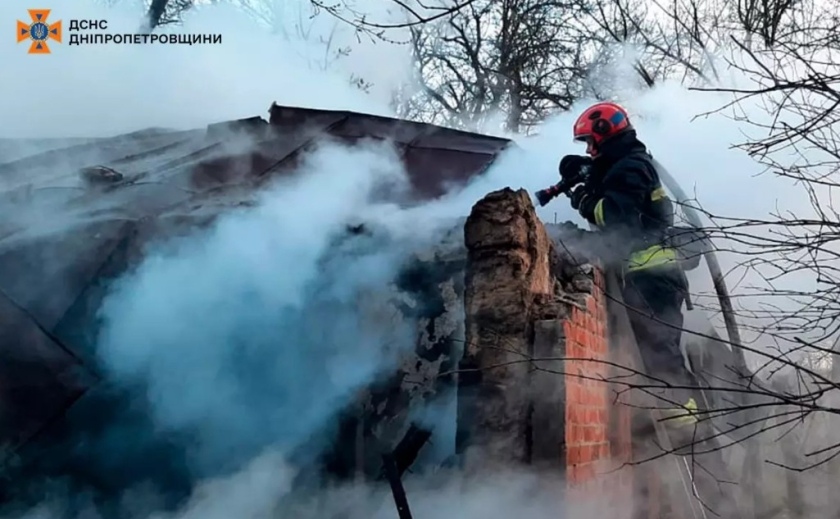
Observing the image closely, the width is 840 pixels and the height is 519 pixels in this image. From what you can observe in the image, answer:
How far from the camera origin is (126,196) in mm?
4707

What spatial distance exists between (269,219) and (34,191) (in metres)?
1.46

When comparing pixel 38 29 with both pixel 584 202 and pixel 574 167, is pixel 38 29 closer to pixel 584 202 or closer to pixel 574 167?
pixel 574 167

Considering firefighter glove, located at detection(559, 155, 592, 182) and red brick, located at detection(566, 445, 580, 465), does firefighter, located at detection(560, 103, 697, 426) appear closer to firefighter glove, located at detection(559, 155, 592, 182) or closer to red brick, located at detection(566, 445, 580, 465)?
firefighter glove, located at detection(559, 155, 592, 182)

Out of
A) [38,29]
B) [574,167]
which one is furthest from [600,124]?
[38,29]

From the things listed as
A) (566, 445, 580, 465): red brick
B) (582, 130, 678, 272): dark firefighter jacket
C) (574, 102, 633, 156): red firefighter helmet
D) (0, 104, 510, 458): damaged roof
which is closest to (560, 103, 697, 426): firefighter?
(582, 130, 678, 272): dark firefighter jacket

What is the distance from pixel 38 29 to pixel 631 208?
6.63 meters

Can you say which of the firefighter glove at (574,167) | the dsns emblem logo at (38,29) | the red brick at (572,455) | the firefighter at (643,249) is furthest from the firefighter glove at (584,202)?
the dsns emblem logo at (38,29)

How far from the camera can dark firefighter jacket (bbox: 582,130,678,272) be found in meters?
4.77

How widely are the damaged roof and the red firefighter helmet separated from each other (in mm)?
829

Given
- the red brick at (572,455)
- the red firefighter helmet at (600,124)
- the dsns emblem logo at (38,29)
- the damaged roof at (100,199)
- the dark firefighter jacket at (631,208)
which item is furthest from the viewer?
the dsns emblem logo at (38,29)

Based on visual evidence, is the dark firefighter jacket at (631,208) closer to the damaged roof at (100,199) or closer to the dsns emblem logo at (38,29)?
the damaged roof at (100,199)

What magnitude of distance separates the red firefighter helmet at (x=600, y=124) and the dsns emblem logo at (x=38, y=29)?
18.9 ft

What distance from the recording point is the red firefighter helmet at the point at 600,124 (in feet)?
16.8

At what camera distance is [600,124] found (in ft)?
16.9
